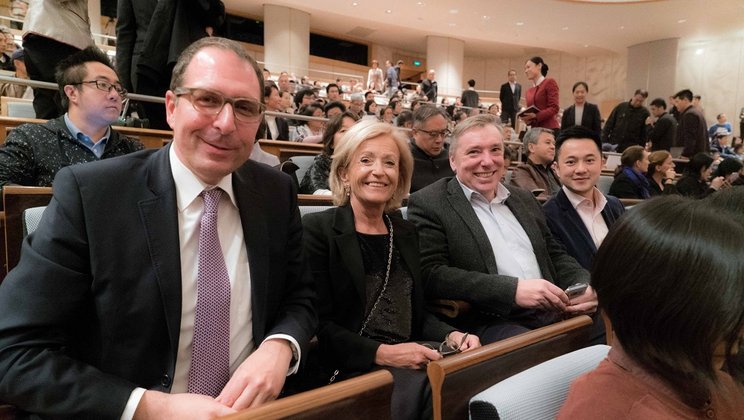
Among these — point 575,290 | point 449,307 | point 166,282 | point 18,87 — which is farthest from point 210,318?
point 18,87

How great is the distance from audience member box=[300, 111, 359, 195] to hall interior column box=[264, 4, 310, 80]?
10935 millimetres

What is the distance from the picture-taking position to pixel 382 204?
Result: 5.75 feet

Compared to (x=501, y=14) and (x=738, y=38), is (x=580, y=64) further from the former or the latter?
(x=501, y=14)

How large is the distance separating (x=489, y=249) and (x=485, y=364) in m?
1.01

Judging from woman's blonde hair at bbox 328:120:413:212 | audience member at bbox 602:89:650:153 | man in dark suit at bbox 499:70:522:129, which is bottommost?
woman's blonde hair at bbox 328:120:413:212

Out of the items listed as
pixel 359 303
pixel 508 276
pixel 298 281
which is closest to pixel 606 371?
pixel 298 281

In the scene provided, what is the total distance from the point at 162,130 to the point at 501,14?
10990mm

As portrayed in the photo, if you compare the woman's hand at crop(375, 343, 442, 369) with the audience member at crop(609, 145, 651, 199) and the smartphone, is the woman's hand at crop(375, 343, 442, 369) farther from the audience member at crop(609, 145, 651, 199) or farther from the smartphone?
the audience member at crop(609, 145, 651, 199)

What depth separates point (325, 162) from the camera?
9.85 ft

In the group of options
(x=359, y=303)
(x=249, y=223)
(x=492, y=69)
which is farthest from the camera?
(x=492, y=69)

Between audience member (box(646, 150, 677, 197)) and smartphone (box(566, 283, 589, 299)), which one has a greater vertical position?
audience member (box(646, 150, 677, 197))

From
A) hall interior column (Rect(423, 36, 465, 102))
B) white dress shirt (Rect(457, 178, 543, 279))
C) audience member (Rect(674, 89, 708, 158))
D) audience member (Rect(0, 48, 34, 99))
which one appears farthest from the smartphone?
hall interior column (Rect(423, 36, 465, 102))

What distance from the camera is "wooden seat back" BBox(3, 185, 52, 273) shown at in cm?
130

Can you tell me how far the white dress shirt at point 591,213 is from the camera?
7.59ft
